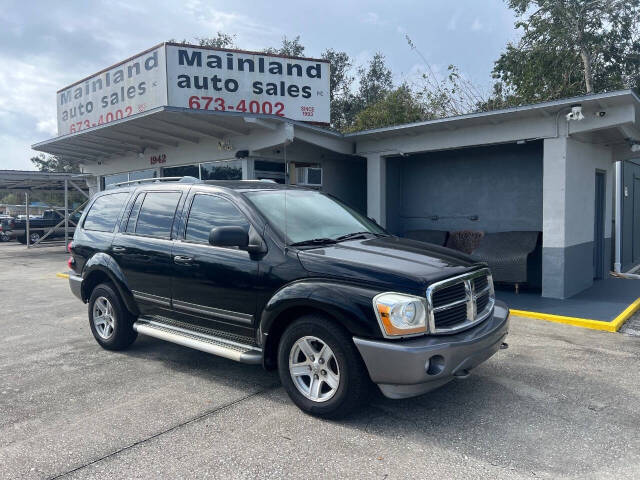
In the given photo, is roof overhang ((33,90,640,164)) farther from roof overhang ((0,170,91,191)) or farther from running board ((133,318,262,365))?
roof overhang ((0,170,91,191))

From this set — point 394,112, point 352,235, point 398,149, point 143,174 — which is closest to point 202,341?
point 352,235

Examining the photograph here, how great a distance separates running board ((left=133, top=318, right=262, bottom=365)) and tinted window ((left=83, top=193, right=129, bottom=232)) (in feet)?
4.19

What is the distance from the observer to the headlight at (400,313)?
3.61 metres

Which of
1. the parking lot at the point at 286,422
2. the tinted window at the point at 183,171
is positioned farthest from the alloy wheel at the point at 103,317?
the tinted window at the point at 183,171

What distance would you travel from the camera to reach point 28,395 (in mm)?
4625

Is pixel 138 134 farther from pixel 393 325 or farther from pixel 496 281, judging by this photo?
pixel 393 325

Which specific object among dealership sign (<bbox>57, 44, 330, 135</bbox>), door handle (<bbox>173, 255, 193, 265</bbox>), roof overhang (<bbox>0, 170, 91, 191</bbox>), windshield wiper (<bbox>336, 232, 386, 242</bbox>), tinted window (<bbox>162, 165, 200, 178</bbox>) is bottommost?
door handle (<bbox>173, 255, 193, 265</bbox>)

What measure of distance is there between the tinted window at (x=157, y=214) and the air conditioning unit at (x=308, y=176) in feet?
21.4

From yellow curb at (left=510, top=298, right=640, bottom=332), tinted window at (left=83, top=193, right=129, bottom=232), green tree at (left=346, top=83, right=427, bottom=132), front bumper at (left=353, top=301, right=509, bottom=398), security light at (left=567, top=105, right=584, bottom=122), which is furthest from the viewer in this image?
green tree at (left=346, top=83, right=427, bottom=132)

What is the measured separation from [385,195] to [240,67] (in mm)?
4844

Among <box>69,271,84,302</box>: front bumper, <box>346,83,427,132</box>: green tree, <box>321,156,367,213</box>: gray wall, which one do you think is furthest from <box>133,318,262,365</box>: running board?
<box>346,83,427,132</box>: green tree

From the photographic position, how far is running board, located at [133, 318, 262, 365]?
4.37 m

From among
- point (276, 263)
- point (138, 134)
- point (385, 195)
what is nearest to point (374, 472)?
point (276, 263)

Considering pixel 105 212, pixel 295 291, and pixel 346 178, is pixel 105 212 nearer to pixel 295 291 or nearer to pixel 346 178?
pixel 295 291
